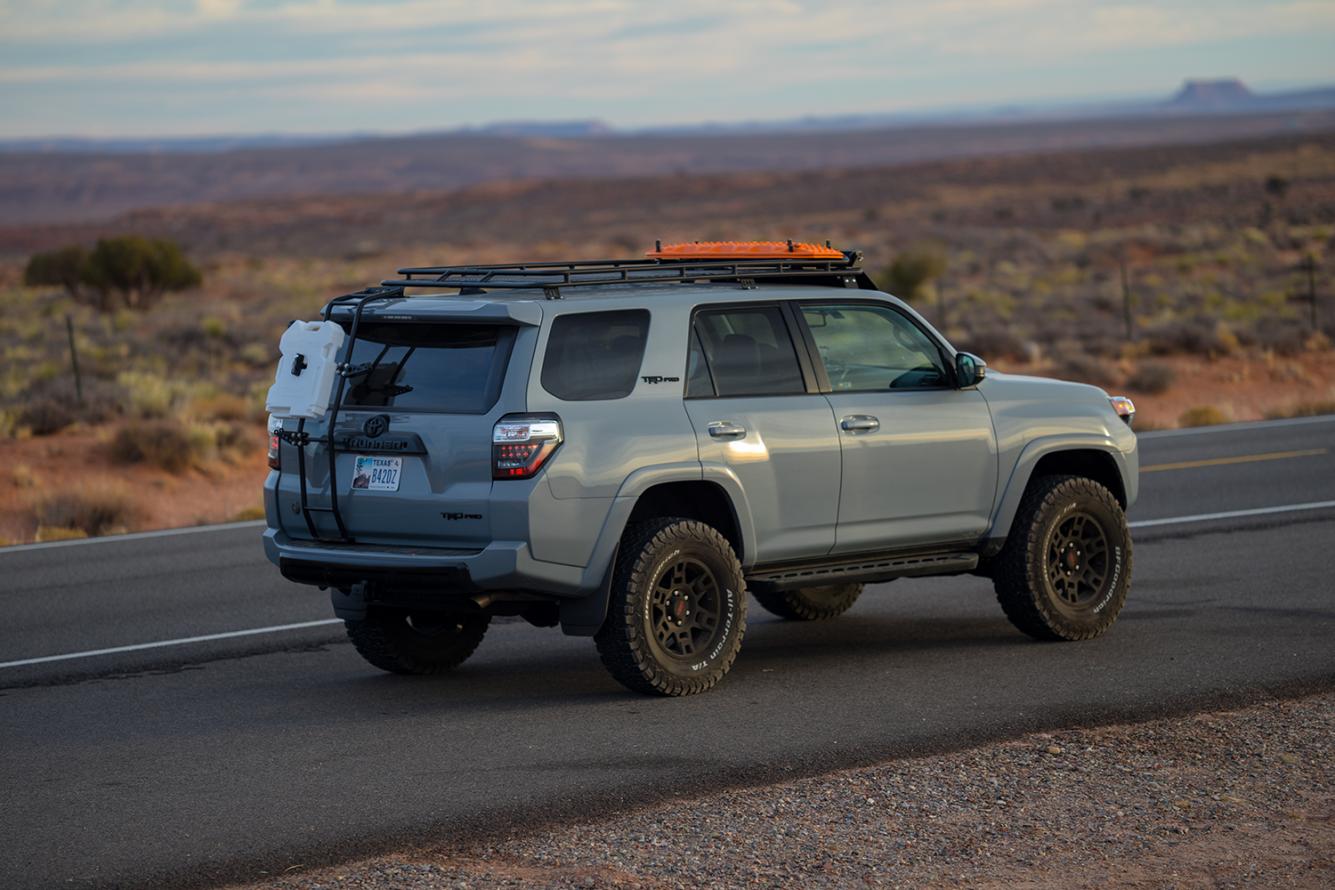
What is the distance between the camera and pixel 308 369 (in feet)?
26.6

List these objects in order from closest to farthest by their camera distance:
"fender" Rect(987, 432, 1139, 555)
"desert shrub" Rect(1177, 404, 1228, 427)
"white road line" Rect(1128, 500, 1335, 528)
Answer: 1. "fender" Rect(987, 432, 1139, 555)
2. "white road line" Rect(1128, 500, 1335, 528)
3. "desert shrub" Rect(1177, 404, 1228, 427)

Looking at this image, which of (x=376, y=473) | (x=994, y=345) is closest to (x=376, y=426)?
(x=376, y=473)

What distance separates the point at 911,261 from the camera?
43844 mm

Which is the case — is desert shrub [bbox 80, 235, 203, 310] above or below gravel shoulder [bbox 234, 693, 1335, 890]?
above

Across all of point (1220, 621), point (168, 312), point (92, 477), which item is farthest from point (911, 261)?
point (1220, 621)

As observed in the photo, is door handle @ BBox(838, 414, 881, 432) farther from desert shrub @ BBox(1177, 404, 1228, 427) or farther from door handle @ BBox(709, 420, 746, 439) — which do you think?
desert shrub @ BBox(1177, 404, 1228, 427)

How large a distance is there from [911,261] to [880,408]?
35.7 meters

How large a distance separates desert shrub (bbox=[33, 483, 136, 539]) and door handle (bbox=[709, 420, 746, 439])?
10.1 meters

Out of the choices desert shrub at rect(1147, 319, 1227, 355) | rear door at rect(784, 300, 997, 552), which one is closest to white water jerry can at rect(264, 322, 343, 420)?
rear door at rect(784, 300, 997, 552)

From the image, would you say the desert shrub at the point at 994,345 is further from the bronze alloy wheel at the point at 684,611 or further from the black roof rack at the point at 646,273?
the bronze alloy wheel at the point at 684,611

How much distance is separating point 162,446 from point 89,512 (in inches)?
122

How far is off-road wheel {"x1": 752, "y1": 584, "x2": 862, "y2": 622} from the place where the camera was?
33.7 ft

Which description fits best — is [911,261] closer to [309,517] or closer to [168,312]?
[168,312]

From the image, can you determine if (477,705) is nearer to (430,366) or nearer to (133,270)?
(430,366)
